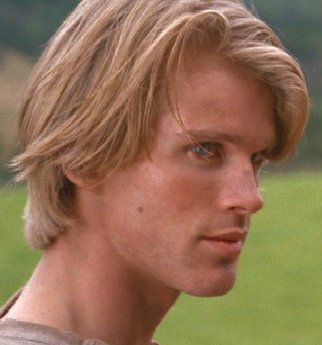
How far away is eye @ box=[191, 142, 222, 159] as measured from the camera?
1.44 meters

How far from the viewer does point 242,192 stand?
1450 millimetres

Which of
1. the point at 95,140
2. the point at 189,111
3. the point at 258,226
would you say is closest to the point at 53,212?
the point at 95,140

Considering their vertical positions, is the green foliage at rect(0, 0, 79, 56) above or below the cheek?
below

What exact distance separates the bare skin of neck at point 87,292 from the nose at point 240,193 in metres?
0.14

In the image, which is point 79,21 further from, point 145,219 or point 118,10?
point 145,219

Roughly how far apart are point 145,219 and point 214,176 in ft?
0.29

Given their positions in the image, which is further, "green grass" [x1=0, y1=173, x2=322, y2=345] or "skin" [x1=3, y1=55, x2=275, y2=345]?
"green grass" [x1=0, y1=173, x2=322, y2=345]

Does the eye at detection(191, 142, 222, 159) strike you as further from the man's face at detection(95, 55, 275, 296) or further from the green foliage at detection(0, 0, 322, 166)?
the green foliage at detection(0, 0, 322, 166)

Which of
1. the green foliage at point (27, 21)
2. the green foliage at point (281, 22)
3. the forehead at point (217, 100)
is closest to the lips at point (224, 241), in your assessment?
the forehead at point (217, 100)

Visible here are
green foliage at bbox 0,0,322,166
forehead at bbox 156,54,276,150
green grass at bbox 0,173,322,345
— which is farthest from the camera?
green foliage at bbox 0,0,322,166

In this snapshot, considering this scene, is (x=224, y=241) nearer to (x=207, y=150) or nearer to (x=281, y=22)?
(x=207, y=150)

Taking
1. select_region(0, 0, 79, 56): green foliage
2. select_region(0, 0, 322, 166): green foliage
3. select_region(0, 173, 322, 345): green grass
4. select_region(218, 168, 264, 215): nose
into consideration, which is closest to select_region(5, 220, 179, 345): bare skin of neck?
select_region(218, 168, 264, 215): nose

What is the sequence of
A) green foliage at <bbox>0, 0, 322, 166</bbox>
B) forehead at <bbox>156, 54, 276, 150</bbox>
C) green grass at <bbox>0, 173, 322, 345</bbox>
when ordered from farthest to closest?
green foliage at <bbox>0, 0, 322, 166</bbox> < green grass at <bbox>0, 173, 322, 345</bbox> < forehead at <bbox>156, 54, 276, 150</bbox>

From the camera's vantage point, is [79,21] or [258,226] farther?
[258,226]
